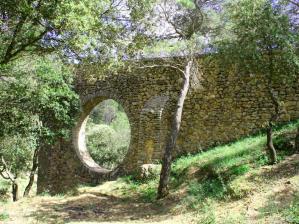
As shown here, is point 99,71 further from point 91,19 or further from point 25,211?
point 25,211

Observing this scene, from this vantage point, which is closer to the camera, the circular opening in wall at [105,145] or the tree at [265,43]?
the tree at [265,43]

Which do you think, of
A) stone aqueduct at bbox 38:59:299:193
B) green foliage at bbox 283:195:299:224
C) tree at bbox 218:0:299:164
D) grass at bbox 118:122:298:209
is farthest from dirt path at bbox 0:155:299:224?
stone aqueduct at bbox 38:59:299:193

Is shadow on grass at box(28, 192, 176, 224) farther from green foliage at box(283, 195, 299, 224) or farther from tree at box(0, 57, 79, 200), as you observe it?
green foliage at box(283, 195, 299, 224)

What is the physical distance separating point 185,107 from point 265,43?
5.16 m

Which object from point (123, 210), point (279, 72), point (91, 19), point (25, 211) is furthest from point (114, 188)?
point (91, 19)

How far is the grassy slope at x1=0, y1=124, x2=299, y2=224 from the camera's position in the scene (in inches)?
255

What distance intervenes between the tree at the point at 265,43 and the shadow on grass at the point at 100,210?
2798mm

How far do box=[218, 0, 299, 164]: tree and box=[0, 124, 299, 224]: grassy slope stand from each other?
2.68 feet

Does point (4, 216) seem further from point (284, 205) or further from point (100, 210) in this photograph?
point (284, 205)

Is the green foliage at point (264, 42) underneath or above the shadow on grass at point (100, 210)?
above

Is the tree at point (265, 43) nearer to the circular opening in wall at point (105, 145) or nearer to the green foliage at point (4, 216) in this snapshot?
the green foliage at point (4, 216)

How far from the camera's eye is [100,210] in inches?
358

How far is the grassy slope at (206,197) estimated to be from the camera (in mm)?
6469

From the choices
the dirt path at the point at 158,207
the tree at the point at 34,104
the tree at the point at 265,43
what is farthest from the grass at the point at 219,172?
the tree at the point at 34,104
